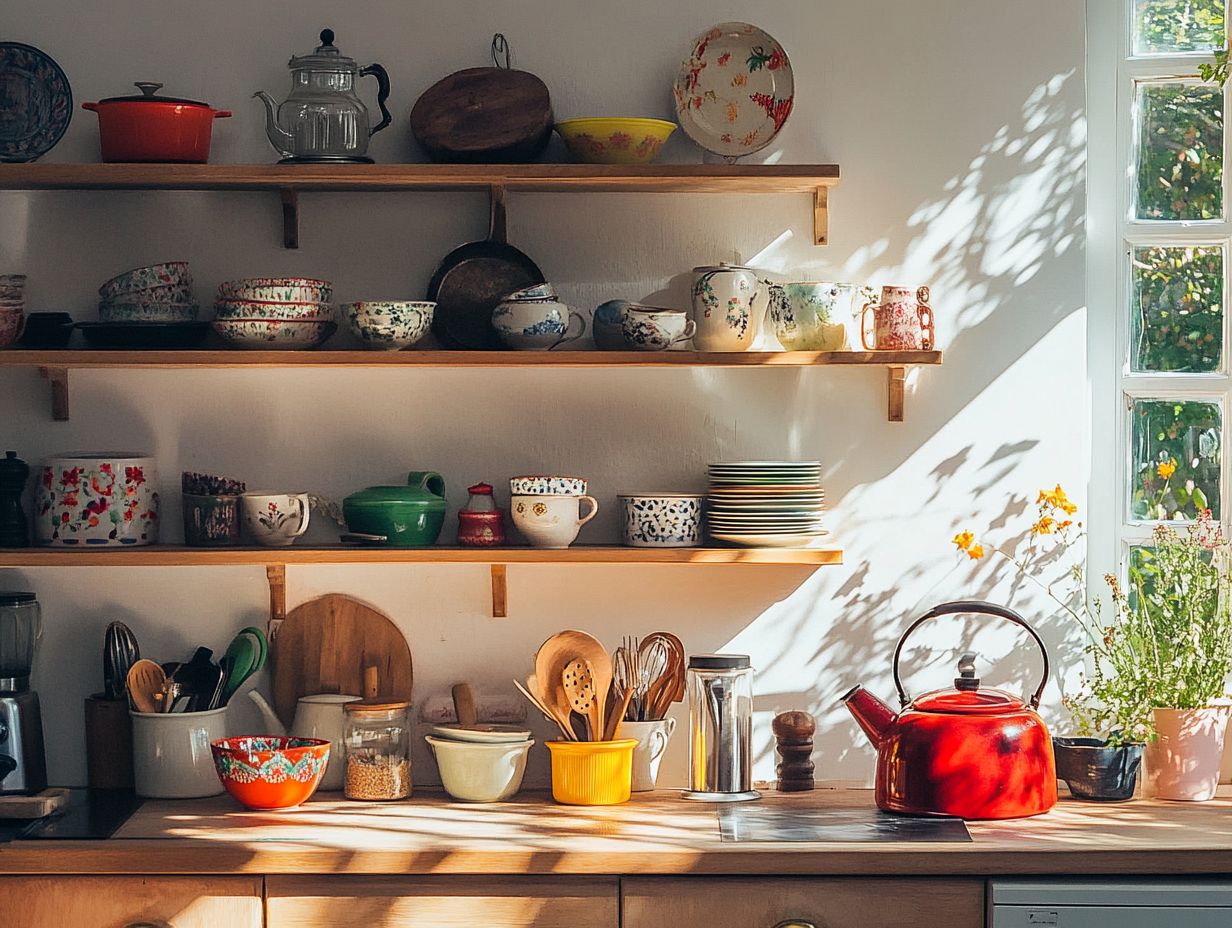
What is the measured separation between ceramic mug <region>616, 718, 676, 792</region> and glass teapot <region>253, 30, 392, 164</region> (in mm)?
1165

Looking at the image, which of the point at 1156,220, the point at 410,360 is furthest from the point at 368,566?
the point at 1156,220

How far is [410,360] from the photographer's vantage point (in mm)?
2553

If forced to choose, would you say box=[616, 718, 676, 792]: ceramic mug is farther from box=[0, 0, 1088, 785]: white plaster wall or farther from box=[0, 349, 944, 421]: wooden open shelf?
box=[0, 349, 944, 421]: wooden open shelf

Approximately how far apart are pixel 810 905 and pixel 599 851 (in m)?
0.35

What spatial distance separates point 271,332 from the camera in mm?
2568

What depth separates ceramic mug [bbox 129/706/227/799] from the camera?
8.52 ft

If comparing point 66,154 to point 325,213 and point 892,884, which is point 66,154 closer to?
point 325,213

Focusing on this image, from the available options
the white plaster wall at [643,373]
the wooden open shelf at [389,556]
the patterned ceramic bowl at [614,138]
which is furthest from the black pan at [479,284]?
the wooden open shelf at [389,556]

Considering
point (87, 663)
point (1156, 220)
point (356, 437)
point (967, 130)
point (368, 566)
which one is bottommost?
point (87, 663)

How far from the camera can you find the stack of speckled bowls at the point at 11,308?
2598mm

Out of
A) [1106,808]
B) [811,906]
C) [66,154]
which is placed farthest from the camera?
[66,154]

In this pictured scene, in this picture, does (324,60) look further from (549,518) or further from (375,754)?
(375,754)

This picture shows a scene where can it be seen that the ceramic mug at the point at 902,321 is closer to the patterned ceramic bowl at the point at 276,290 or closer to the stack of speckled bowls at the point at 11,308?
the patterned ceramic bowl at the point at 276,290

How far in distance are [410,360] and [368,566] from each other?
0.47m
